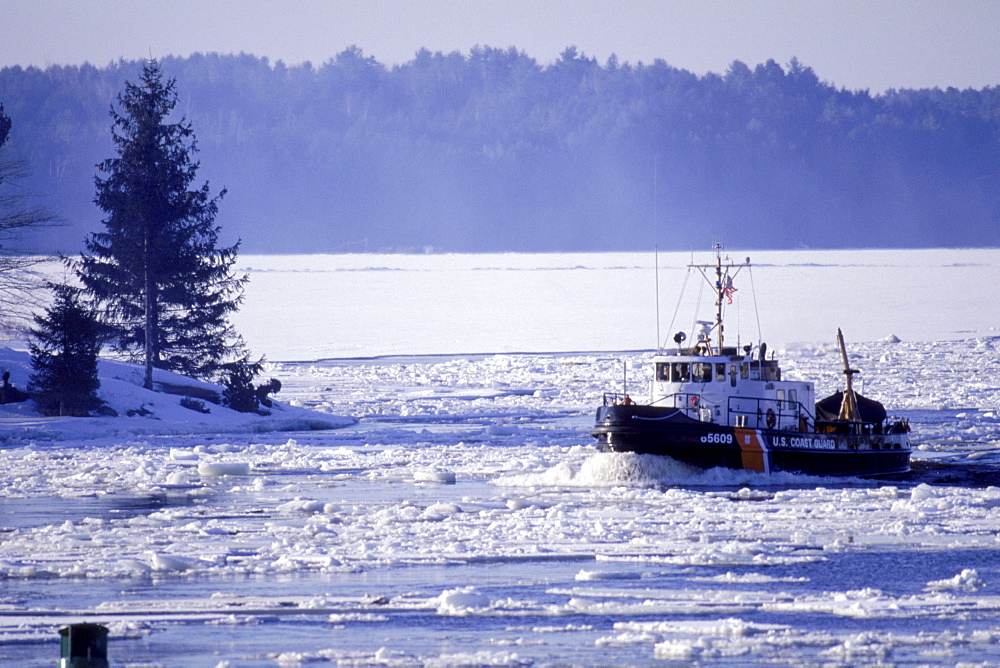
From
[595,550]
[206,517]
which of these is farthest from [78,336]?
[595,550]

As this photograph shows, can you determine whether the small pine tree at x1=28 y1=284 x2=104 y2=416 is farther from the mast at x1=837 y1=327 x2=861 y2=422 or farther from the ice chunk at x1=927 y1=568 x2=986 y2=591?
the ice chunk at x1=927 y1=568 x2=986 y2=591

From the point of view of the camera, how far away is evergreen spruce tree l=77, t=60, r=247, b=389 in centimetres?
4484

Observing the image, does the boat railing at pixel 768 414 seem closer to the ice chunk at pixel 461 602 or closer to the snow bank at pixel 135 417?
the snow bank at pixel 135 417

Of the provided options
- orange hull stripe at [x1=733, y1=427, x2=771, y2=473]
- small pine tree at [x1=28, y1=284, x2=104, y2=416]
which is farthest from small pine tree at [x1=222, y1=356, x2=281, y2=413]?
orange hull stripe at [x1=733, y1=427, x2=771, y2=473]

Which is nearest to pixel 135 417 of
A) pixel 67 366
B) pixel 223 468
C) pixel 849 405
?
pixel 67 366

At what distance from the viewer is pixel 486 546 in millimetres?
18328

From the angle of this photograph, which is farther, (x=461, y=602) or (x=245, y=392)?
(x=245, y=392)

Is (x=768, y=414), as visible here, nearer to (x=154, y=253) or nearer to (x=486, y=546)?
(x=486, y=546)

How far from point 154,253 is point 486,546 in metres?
29.0

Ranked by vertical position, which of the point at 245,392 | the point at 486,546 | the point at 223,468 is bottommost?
the point at 486,546

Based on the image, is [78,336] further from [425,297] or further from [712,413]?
[425,297]

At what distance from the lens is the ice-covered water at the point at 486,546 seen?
13.1 m

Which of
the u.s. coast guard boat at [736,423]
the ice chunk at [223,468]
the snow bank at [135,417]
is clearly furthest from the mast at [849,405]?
the snow bank at [135,417]

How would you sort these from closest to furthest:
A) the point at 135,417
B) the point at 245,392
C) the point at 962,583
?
the point at 962,583, the point at 135,417, the point at 245,392
